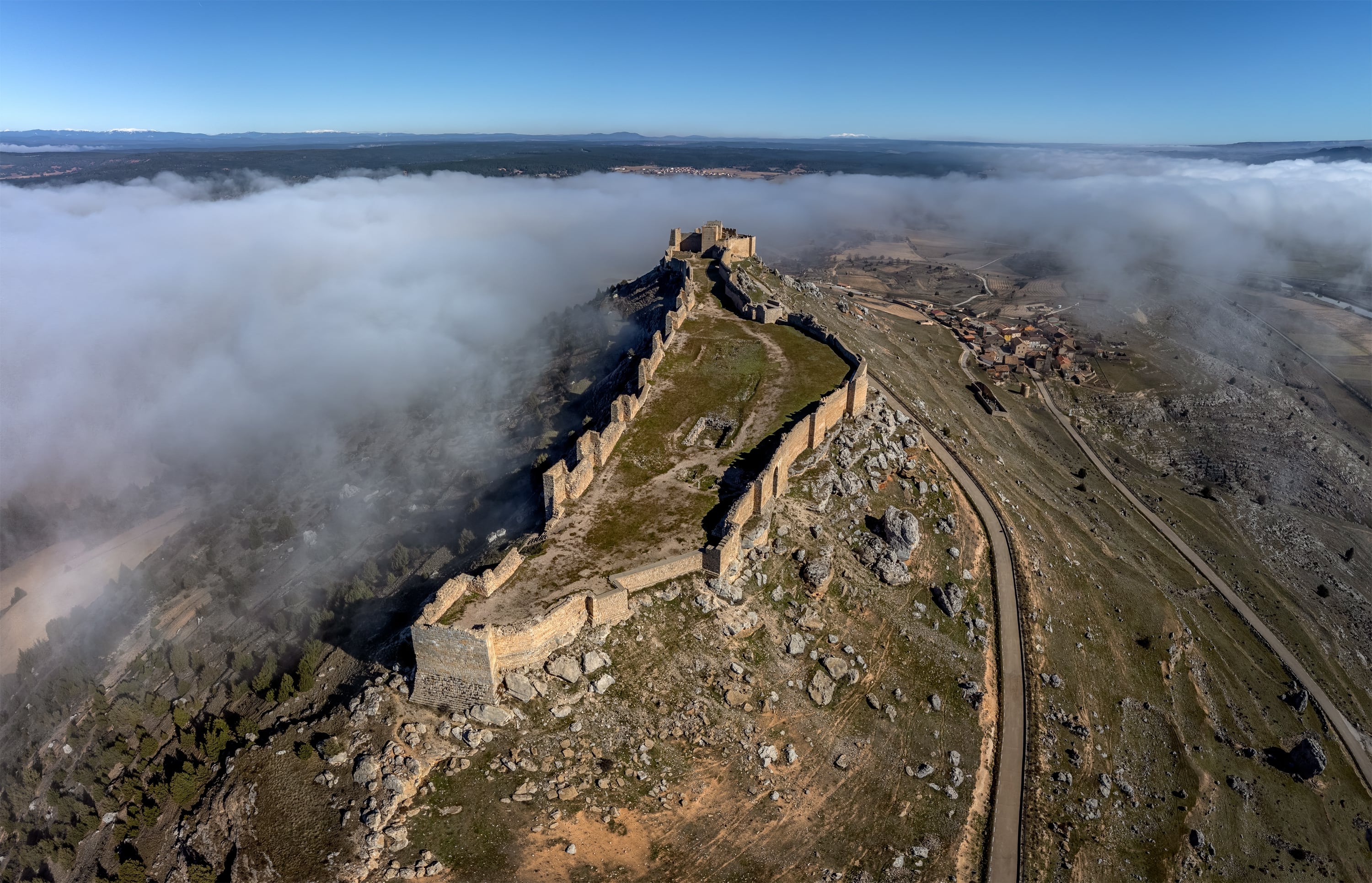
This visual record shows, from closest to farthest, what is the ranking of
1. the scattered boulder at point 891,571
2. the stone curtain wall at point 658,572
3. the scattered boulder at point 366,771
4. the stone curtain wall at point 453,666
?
the scattered boulder at point 366,771 < the stone curtain wall at point 453,666 < the stone curtain wall at point 658,572 < the scattered boulder at point 891,571

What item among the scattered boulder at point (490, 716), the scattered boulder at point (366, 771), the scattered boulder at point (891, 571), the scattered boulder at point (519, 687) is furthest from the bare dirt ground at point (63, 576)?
the scattered boulder at point (891, 571)

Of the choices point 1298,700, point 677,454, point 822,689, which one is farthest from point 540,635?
point 1298,700

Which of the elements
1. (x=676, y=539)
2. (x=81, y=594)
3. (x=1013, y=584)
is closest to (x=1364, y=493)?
(x=1013, y=584)

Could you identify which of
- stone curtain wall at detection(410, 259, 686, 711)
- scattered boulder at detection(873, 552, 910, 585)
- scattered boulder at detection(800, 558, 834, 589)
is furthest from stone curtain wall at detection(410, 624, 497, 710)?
scattered boulder at detection(873, 552, 910, 585)

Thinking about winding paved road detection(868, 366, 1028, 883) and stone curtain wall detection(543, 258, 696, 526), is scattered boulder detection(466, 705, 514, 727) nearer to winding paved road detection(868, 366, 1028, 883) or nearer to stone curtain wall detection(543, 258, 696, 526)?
stone curtain wall detection(543, 258, 696, 526)

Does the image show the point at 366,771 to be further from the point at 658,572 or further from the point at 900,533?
the point at 900,533

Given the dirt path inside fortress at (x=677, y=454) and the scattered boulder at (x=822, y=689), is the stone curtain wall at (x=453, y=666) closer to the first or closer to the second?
the dirt path inside fortress at (x=677, y=454)
